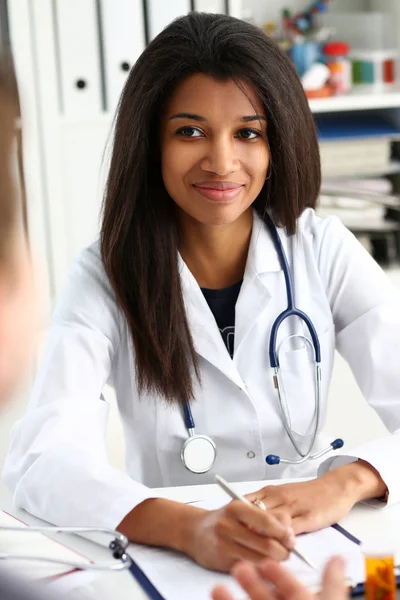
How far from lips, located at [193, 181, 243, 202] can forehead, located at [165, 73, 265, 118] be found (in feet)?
0.34

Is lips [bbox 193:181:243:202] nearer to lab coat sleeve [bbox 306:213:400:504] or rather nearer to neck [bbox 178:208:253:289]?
neck [bbox 178:208:253:289]

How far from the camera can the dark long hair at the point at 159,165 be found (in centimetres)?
141

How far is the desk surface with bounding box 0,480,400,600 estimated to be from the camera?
1014 mm

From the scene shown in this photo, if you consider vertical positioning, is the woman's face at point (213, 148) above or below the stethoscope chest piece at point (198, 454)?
above

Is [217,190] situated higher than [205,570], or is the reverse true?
[217,190]

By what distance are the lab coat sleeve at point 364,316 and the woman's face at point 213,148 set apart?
19cm

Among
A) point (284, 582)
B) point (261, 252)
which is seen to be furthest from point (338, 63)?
point (284, 582)

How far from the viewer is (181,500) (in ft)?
4.11

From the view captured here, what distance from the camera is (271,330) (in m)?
1.51

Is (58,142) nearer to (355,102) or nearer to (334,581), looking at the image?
(355,102)

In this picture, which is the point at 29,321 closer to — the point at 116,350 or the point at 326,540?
the point at 326,540

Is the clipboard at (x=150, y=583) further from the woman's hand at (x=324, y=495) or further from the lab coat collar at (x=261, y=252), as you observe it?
the lab coat collar at (x=261, y=252)

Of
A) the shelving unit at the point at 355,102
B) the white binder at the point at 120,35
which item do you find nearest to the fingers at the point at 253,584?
the white binder at the point at 120,35

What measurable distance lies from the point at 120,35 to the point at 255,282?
125cm
